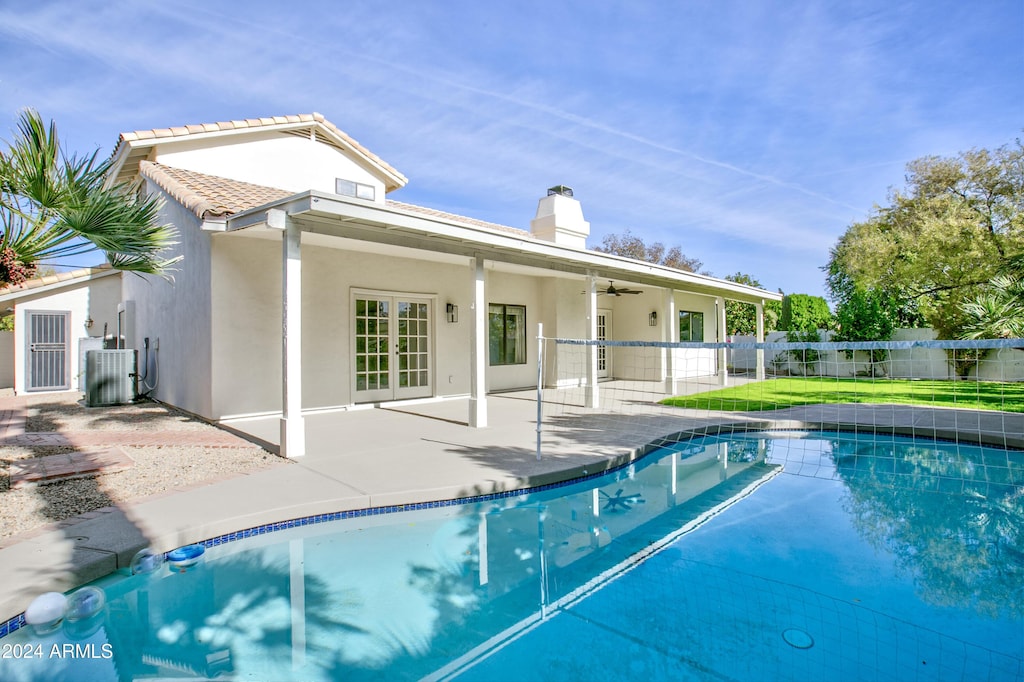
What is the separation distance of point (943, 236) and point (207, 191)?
23.2m

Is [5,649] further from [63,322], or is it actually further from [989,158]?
[989,158]

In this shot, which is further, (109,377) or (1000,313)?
(1000,313)

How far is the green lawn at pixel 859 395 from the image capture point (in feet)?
40.0

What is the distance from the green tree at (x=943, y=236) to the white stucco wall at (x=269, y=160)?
60.9 ft

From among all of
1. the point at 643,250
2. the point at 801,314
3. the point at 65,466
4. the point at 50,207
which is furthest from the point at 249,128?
the point at 643,250

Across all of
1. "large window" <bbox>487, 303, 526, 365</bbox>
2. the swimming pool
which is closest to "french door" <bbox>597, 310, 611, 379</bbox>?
"large window" <bbox>487, 303, 526, 365</bbox>

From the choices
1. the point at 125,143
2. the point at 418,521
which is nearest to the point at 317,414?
the point at 418,521

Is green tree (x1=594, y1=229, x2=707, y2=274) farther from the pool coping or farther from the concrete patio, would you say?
the pool coping

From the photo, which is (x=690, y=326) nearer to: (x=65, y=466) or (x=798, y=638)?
(x=798, y=638)

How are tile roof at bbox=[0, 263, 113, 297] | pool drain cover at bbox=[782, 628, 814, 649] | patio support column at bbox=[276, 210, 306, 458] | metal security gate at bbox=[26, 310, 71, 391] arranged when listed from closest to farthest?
pool drain cover at bbox=[782, 628, 814, 649] < patio support column at bbox=[276, 210, 306, 458] < tile roof at bbox=[0, 263, 113, 297] < metal security gate at bbox=[26, 310, 71, 391]

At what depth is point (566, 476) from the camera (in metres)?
6.16

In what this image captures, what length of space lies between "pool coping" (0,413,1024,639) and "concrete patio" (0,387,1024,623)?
0.02 meters

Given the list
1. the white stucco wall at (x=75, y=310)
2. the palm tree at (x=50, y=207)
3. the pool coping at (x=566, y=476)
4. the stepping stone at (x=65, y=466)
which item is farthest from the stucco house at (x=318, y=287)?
the pool coping at (x=566, y=476)

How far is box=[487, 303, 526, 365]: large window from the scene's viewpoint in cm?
1377
